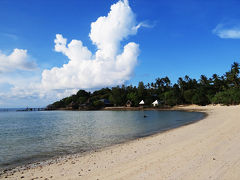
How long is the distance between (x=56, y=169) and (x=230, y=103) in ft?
278

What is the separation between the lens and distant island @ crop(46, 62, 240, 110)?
82.7m

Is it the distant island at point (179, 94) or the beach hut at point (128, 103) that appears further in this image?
the beach hut at point (128, 103)

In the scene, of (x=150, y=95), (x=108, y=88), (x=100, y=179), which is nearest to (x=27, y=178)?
(x=100, y=179)

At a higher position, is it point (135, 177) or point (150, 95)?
point (150, 95)

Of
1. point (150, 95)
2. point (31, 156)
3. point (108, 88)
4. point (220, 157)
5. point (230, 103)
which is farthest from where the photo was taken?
point (108, 88)

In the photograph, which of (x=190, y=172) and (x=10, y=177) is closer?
(x=190, y=172)

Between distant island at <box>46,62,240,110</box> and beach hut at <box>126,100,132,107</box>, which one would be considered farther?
beach hut at <box>126,100,132,107</box>

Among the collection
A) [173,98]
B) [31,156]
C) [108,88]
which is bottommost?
[31,156]

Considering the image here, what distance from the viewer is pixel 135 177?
281 inches

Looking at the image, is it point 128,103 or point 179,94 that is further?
point 128,103

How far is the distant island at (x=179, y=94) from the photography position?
271 feet

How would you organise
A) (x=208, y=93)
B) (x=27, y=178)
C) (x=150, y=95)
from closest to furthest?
1. (x=27, y=178)
2. (x=208, y=93)
3. (x=150, y=95)

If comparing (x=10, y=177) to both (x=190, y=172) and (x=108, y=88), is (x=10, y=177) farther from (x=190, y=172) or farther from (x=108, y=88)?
(x=108, y=88)

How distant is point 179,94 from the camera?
103375 mm
